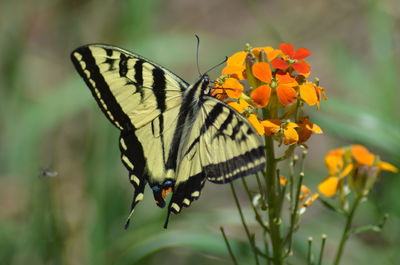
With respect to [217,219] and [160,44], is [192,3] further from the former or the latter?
[217,219]

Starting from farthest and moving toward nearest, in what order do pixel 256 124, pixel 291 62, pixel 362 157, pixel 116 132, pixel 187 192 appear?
1. pixel 116 132
2. pixel 362 157
3. pixel 187 192
4. pixel 291 62
5. pixel 256 124

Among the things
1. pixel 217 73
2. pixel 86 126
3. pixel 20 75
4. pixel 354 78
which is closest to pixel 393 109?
pixel 354 78

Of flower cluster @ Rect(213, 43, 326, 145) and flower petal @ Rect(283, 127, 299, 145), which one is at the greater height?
flower cluster @ Rect(213, 43, 326, 145)

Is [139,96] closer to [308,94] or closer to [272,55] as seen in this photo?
[272,55]

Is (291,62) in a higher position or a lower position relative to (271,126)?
higher

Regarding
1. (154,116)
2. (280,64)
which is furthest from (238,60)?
(154,116)

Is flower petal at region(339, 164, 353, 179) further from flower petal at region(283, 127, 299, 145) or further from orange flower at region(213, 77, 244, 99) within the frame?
orange flower at region(213, 77, 244, 99)

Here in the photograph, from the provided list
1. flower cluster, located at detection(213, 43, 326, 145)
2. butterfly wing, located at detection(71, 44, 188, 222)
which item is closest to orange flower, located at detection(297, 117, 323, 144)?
flower cluster, located at detection(213, 43, 326, 145)
